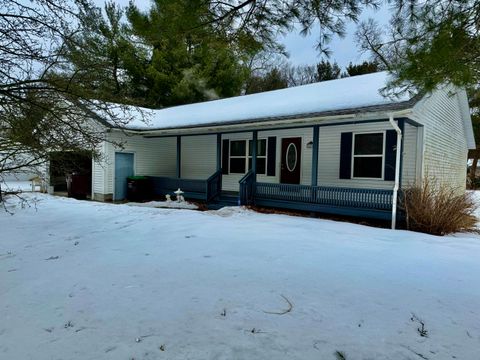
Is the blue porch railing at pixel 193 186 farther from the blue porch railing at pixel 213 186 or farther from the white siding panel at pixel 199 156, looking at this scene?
the white siding panel at pixel 199 156

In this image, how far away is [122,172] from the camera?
1334 cm

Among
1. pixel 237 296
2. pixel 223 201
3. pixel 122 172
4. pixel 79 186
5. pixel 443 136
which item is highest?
pixel 443 136

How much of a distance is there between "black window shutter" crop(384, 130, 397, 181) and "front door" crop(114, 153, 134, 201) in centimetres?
977

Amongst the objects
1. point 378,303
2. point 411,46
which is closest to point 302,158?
point 411,46

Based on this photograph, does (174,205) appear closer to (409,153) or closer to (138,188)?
(138,188)

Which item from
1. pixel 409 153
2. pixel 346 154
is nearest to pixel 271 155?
pixel 346 154

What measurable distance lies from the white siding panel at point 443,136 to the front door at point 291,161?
12.2 feet

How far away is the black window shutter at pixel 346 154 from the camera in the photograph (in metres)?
9.77

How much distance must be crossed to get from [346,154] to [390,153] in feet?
4.09

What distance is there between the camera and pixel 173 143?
14.6m

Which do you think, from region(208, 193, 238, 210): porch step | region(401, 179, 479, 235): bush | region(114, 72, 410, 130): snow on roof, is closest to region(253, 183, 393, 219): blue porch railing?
region(401, 179, 479, 235): bush

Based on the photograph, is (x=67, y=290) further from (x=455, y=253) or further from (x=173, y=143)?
(x=173, y=143)

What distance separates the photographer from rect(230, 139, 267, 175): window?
468 inches

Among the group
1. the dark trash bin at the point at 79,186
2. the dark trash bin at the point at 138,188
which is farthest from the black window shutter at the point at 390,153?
the dark trash bin at the point at 79,186
